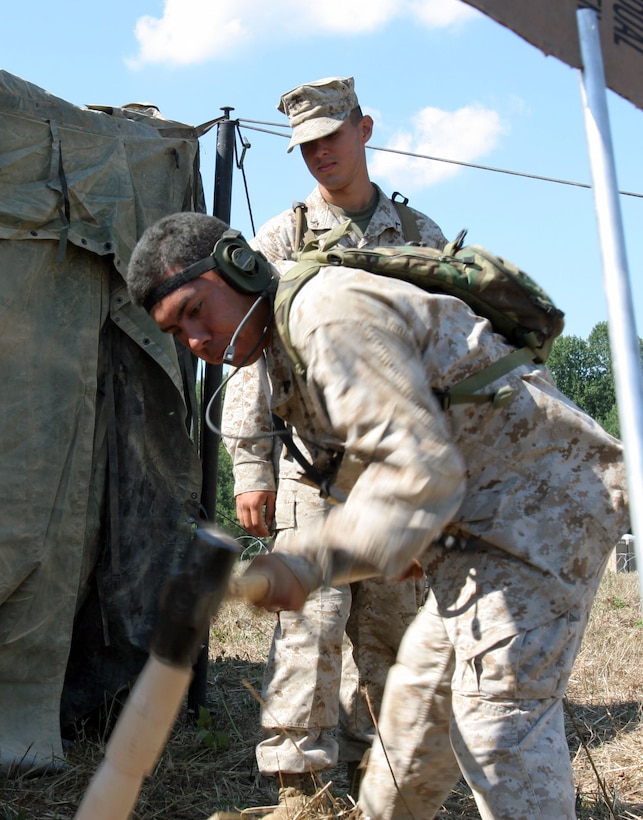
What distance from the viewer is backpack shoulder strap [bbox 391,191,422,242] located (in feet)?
13.9

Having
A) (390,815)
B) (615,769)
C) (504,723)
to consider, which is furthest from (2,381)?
(615,769)

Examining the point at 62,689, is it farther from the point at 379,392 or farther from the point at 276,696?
the point at 379,392

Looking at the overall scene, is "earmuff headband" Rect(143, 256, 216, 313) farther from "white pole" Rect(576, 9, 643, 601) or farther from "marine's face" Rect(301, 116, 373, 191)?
"marine's face" Rect(301, 116, 373, 191)

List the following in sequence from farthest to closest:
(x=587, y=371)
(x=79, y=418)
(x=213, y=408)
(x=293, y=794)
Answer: (x=587, y=371) < (x=213, y=408) < (x=79, y=418) < (x=293, y=794)

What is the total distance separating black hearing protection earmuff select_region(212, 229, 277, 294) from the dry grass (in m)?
1.08

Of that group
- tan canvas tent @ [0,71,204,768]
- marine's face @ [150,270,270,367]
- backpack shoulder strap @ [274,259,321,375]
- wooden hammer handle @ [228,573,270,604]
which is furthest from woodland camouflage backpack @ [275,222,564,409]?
tan canvas tent @ [0,71,204,768]

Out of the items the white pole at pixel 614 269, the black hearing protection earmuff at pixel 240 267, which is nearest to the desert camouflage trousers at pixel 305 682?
the black hearing protection earmuff at pixel 240 267

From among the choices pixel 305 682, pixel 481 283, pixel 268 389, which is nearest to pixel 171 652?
pixel 481 283

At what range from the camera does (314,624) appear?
3.64 metres

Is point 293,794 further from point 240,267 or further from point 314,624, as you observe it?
point 240,267

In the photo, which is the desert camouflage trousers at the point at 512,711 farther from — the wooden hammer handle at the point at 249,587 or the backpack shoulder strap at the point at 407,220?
the backpack shoulder strap at the point at 407,220

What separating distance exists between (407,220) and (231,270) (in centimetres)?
179

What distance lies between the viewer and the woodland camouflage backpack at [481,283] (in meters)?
2.58

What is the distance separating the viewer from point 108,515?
452 centimetres
